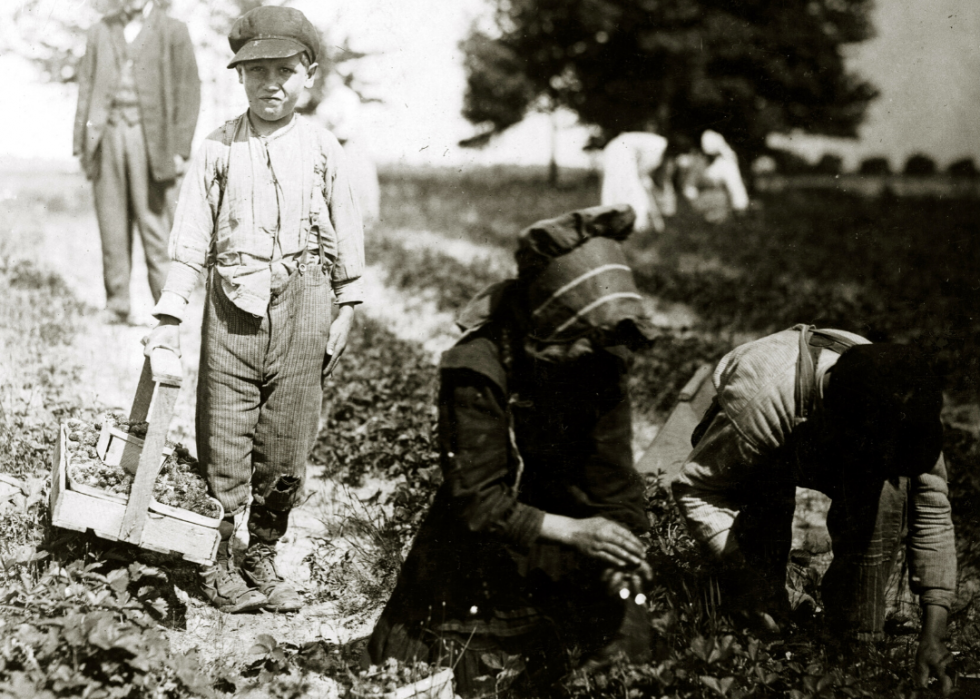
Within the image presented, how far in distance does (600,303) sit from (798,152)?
35.8m

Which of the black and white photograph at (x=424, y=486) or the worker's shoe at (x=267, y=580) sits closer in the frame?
the black and white photograph at (x=424, y=486)

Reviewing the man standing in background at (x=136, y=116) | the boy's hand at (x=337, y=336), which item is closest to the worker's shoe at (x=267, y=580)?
the boy's hand at (x=337, y=336)

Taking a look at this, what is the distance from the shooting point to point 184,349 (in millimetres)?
6609

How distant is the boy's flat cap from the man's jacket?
115 inches

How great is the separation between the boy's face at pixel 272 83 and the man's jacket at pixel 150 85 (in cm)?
294

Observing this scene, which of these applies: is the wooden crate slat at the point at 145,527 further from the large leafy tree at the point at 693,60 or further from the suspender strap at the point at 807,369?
the large leafy tree at the point at 693,60

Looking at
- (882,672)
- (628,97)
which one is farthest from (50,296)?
(628,97)

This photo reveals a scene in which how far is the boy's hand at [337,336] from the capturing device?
10.7 ft

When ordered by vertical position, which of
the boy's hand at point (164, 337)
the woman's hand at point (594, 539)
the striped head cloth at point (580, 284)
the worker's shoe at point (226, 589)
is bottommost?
the worker's shoe at point (226, 589)

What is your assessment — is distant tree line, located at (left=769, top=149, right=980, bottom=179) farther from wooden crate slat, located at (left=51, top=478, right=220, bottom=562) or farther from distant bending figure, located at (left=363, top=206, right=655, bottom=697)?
wooden crate slat, located at (left=51, top=478, right=220, bottom=562)

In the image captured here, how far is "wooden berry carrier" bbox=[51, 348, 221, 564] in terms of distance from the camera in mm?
2789

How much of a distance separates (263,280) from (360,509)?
1.48 m

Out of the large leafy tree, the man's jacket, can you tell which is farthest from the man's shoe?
the large leafy tree

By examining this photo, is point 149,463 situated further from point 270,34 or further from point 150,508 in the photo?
point 270,34
